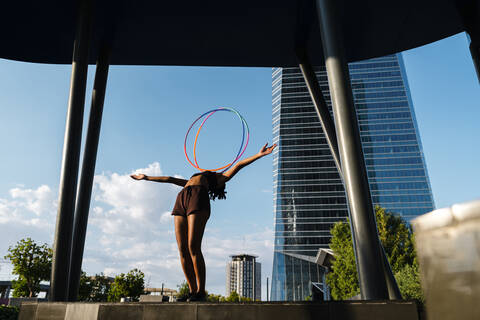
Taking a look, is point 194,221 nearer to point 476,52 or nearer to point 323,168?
point 476,52

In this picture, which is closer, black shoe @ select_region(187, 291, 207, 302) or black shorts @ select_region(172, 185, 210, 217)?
black shoe @ select_region(187, 291, 207, 302)

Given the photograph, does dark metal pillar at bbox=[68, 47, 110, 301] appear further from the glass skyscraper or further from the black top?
the glass skyscraper

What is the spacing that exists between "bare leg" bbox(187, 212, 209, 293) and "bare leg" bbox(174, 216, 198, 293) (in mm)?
167

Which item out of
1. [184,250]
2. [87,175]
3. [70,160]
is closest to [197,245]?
[184,250]

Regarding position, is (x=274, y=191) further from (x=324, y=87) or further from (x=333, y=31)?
(x=333, y=31)

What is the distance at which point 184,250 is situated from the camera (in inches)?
224

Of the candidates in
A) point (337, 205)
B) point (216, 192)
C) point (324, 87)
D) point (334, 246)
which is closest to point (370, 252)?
point (216, 192)

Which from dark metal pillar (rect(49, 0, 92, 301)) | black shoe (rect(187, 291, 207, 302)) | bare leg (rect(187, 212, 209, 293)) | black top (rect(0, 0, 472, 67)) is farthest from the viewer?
black top (rect(0, 0, 472, 67))

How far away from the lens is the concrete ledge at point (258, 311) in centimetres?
416

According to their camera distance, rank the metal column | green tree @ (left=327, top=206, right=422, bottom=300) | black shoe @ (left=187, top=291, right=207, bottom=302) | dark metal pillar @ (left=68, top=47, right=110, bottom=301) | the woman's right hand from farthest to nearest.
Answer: green tree @ (left=327, top=206, right=422, bottom=300) → the metal column → dark metal pillar @ (left=68, top=47, right=110, bottom=301) → the woman's right hand → black shoe @ (left=187, top=291, right=207, bottom=302)

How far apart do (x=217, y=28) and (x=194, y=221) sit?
23.8 feet

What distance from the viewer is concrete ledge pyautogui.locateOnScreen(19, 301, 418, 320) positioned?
13.6 ft

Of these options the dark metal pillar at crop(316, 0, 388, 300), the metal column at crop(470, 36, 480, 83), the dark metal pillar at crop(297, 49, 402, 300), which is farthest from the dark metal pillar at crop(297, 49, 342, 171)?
the metal column at crop(470, 36, 480, 83)

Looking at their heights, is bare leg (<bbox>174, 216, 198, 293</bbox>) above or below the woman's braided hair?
below
